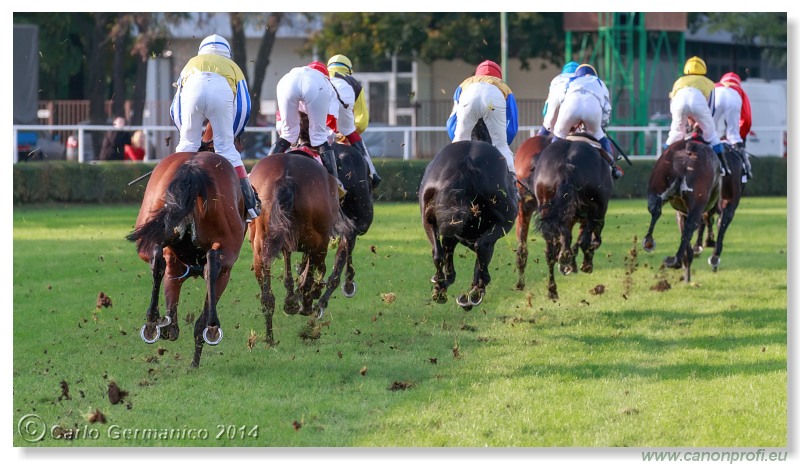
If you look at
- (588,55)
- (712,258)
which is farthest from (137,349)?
(588,55)

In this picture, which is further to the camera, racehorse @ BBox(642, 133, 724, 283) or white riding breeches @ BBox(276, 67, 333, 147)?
racehorse @ BBox(642, 133, 724, 283)

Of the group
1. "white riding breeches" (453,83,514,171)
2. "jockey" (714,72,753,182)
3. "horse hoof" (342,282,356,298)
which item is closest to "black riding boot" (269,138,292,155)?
"white riding breeches" (453,83,514,171)

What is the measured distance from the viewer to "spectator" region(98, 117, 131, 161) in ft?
68.3

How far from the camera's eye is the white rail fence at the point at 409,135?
20.0 m

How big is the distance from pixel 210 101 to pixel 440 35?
2342 cm

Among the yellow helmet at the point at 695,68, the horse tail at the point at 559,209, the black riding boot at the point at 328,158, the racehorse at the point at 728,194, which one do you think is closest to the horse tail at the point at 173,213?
the black riding boot at the point at 328,158

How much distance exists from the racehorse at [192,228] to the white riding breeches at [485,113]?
2.41 metres

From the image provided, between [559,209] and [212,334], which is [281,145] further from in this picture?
[559,209]

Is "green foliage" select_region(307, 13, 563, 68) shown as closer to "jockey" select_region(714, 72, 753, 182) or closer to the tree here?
the tree

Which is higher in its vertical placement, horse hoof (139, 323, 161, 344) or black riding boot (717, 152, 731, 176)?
black riding boot (717, 152, 731, 176)

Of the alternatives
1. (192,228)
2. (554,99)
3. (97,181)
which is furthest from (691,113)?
(97,181)

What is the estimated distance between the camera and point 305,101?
28.5 ft

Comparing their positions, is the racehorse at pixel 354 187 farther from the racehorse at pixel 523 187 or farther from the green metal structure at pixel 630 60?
the green metal structure at pixel 630 60

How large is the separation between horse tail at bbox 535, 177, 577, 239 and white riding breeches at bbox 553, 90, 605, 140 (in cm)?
78
